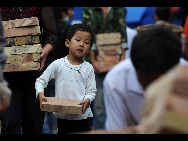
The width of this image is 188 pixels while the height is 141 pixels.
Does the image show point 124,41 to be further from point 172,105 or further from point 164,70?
point 172,105

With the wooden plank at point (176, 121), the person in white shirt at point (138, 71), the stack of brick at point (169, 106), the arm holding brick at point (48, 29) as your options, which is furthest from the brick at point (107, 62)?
the wooden plank at point (176, 121)

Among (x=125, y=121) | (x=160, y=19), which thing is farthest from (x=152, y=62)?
(x=160, y=19)

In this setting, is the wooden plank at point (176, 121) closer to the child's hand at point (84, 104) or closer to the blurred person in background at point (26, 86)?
the child's hand at point (84, 104)

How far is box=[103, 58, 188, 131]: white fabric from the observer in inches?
80.4

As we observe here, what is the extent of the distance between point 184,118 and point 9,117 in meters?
2.48

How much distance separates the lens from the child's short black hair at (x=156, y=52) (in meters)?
1.59

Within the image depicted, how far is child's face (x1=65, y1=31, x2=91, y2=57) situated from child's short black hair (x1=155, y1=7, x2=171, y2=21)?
187 centimetres

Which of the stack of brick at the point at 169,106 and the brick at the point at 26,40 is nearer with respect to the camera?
the stack of brick at the point at 169,106

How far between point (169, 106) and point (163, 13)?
4103 millimetres

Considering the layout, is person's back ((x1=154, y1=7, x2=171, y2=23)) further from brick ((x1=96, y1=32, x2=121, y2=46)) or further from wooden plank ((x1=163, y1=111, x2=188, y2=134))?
wooden plank ((x1=163, y1=111, x2=188, y2=134))

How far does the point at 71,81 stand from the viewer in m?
3.24
